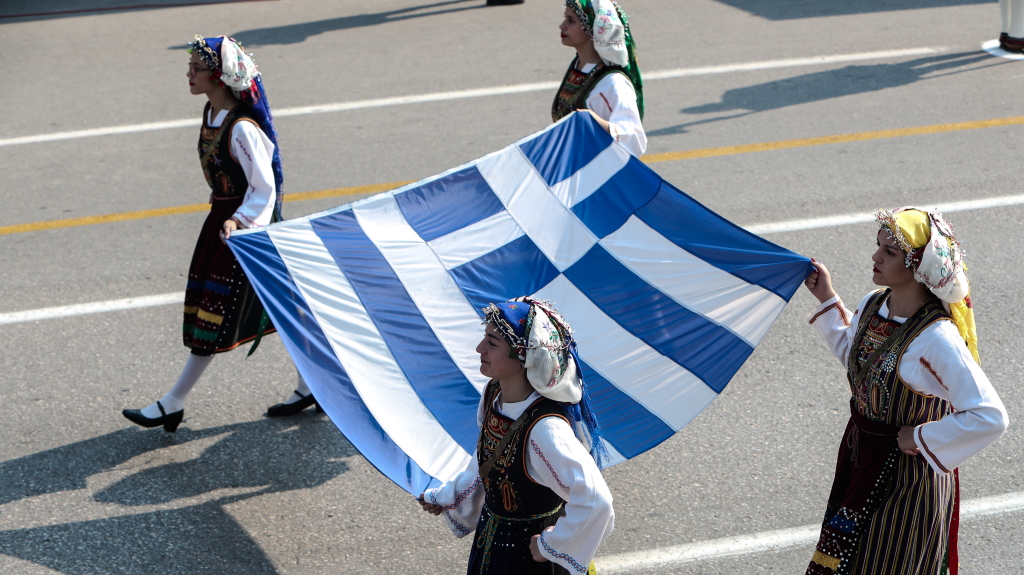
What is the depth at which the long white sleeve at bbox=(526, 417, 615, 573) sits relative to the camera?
299 cm

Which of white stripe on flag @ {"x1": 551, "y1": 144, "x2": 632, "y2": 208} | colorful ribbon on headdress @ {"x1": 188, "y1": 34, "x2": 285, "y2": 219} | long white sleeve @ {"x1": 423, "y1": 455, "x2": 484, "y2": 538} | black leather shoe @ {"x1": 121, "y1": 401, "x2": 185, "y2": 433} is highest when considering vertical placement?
colorful ribbon on headdress @ {"x1": 188, "y1": 34, "x2": 285, "y2": 219}

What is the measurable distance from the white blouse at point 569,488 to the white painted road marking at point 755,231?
13.7ft

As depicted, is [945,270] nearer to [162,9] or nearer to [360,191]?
[360,191]

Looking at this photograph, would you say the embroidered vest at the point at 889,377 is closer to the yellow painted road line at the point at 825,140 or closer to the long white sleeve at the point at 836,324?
the long white sleeve at the point at 836,324

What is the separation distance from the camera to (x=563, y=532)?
303 cm

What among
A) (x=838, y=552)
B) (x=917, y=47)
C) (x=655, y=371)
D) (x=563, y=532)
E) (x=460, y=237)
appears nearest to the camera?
(x=563, y=532)

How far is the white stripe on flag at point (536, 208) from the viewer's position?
4.77 meters

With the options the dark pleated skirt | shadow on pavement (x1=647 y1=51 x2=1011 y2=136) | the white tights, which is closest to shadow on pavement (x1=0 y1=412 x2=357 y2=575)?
the white tights

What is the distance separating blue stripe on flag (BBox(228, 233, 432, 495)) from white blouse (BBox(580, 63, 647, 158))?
1925 millimetres

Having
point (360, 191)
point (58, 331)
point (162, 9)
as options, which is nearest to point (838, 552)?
point (58, 331)

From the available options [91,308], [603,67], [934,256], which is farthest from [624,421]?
[91,308]

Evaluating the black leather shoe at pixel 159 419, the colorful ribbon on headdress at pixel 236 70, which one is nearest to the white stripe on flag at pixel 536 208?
the colorful ribbon on headdress at pixel 236 70

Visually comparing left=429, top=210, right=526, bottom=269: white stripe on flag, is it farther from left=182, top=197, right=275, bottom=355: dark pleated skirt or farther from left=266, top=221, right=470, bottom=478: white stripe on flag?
left=182, top=197, right=275, bottom=355: dark pleated skirt

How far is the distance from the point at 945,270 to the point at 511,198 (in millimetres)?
2226
